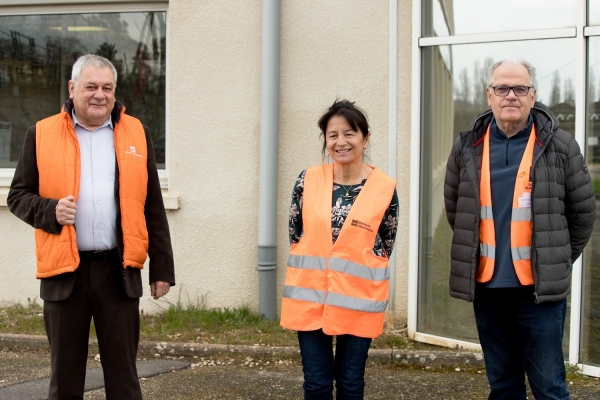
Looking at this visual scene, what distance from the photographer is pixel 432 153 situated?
6.10 meters

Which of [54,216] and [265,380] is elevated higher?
[54,216]

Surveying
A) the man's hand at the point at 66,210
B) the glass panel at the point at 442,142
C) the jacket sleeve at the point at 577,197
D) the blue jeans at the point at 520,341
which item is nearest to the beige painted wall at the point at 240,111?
the glass panel at the point at 442,142

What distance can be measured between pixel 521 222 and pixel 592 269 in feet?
7.51

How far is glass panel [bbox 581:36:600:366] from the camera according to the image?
5441mm

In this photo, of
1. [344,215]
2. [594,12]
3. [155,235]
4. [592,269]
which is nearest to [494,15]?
[594,12]

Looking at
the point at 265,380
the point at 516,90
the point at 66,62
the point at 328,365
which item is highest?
the point at 66,62

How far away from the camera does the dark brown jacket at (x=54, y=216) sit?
143 inches

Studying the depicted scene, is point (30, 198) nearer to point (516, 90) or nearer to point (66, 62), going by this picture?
point (516, 90)

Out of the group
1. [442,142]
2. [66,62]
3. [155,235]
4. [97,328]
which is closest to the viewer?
[97,328]

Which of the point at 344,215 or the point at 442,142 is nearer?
the point at 344,215

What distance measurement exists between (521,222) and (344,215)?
81 centimetres

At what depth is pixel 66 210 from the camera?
3531mm

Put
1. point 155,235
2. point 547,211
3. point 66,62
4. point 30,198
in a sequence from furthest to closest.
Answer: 1. point 66,62
2. point 155,235
3. point 30,198
4. point 547,211

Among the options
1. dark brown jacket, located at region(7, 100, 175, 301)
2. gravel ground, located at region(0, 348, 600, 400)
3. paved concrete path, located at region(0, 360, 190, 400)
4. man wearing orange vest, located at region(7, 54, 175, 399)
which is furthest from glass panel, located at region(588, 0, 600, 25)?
paved concrete path, located at region(0, 360, 190, 400)
